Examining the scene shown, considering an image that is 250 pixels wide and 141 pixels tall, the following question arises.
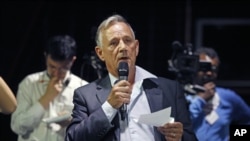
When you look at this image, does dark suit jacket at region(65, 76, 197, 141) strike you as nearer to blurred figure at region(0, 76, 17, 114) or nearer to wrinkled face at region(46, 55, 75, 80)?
blurred figure at region(0, 76, 17, 114)

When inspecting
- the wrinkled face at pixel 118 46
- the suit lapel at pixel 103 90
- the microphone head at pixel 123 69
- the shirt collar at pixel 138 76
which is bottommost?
the suit lapel at pixel 103 90

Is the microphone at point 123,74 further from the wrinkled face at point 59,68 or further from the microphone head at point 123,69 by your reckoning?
the wrinkled face at point 59,68

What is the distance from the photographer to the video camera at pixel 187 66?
358 centimetres

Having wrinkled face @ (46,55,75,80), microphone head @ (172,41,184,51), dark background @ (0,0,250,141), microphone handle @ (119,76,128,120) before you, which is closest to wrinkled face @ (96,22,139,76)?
microphone handle @ (119,76,128,120)

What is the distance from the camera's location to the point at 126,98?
2289 millimetres

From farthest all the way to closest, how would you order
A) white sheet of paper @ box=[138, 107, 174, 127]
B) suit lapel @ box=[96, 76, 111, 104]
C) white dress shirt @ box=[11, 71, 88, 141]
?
white dress shirt @ box=[11, 71, 88, 141]
suit lapel @ box=[96, 76, 111, 104]
white sheet of paper @ box=[138, 107, 174, 127]

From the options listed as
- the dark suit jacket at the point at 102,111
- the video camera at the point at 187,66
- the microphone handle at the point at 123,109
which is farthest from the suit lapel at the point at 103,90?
the video camera at the point at 187,66

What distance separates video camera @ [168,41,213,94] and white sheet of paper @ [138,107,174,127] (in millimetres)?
1177

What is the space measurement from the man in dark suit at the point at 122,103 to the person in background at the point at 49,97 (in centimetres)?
76

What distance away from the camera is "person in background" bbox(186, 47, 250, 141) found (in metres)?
3.62

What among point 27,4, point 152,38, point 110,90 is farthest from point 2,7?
point 110,90

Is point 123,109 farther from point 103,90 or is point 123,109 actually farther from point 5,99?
point 5,99

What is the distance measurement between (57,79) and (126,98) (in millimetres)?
1199

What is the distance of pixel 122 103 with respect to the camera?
233 cm
